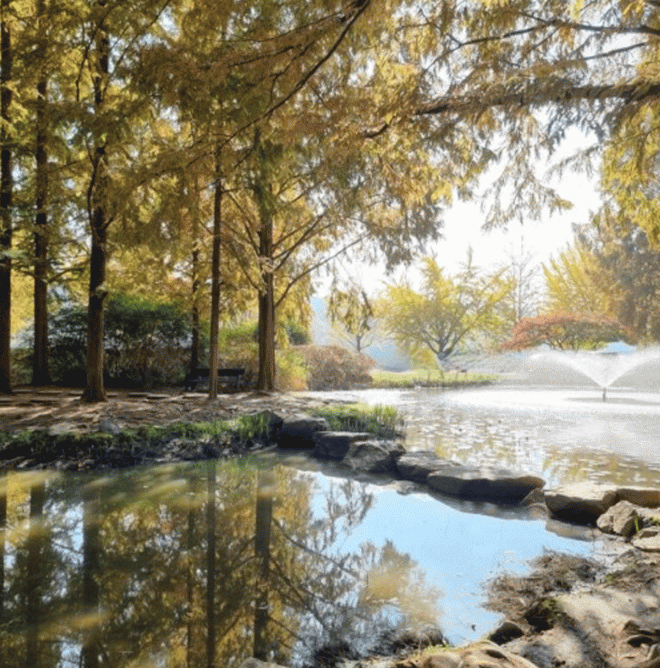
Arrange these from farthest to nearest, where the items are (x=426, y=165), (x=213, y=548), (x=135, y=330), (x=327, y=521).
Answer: (x=135, y=330) < (x=426, y=165) < (x=327, y=521) < (x=213, y=548)

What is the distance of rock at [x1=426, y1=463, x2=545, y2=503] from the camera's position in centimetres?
612

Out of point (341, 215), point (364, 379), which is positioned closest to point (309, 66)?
point (341, 215)

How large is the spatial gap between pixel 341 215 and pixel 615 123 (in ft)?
28.4

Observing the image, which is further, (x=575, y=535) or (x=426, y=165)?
(x=426, y=165)

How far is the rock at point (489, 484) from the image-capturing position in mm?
6117

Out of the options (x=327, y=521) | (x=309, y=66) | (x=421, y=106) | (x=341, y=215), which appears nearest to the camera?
(x=309, y=66)

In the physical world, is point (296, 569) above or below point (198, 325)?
below

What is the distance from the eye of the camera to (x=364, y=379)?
75.9ft

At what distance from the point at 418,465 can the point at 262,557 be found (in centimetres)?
318

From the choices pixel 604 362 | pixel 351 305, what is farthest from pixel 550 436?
pixel 604 362

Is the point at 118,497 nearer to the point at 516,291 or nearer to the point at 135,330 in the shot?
the point at 135,330

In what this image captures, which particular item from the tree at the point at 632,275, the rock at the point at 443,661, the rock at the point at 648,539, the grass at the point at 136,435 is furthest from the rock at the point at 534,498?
the tree at the point at 632,275

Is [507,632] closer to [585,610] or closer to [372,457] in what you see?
[585,610]

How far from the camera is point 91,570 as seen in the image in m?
3.90
